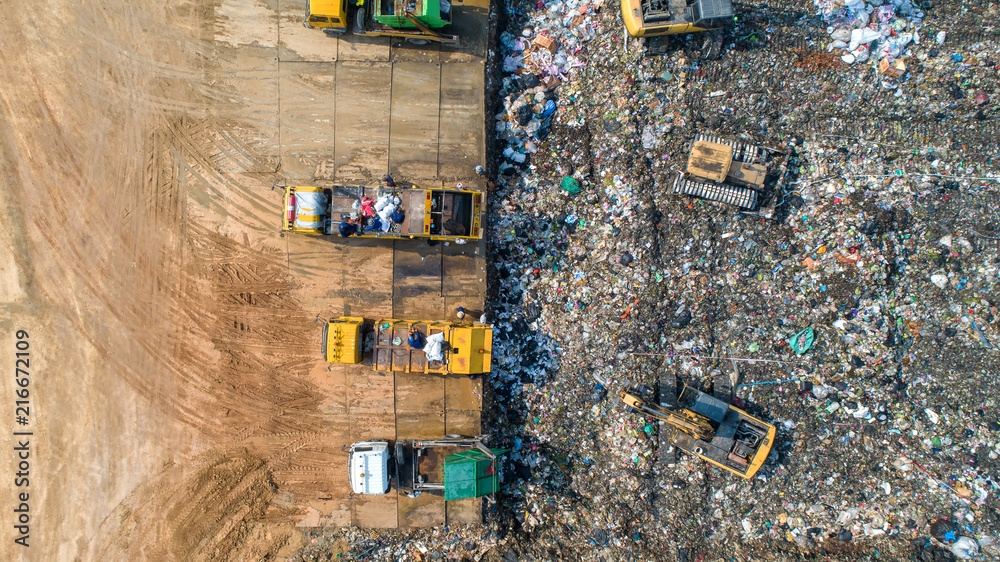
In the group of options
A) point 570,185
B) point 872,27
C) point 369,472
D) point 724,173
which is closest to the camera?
point 724,173

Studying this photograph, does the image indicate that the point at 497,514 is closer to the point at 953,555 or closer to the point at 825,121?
the point at 953,555

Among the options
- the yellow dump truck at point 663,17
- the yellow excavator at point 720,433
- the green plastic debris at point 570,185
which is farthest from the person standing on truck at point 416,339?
the yellow dump truck at point 663,17

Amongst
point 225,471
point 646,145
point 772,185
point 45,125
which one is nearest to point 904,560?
point 772,185

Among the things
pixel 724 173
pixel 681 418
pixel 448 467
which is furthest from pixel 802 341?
pixel 448 467

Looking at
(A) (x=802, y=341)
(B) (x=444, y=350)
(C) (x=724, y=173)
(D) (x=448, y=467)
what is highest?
(C) (x=724, y=173)

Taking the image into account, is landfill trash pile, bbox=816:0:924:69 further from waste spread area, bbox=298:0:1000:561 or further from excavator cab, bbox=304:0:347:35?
excavator cab, bbox=304:0:347:35

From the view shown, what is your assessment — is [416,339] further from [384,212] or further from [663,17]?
[663,17]
